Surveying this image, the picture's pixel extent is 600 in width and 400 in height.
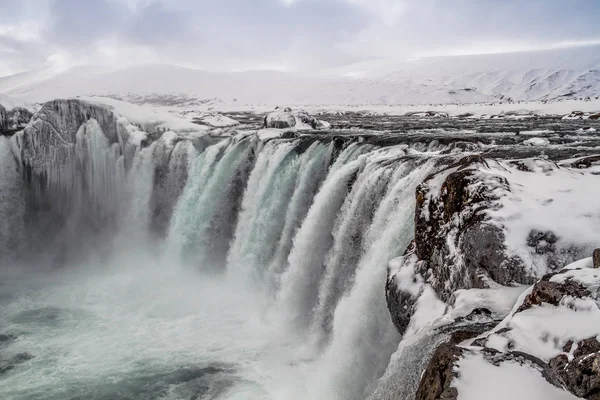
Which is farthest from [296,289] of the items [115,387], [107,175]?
[107,175]

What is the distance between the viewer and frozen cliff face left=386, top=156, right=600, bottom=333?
5.32 m

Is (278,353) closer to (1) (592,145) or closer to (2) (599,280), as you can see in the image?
(2) (599,280)

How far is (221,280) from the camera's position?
14.9 metres

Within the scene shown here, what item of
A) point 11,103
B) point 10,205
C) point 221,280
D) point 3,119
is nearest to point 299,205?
point 221,280

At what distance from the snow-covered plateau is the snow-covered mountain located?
298 feet

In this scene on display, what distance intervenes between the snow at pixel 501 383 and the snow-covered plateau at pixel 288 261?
15 millimetres

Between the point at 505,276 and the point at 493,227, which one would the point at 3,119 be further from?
the point at 505,276

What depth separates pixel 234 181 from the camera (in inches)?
622

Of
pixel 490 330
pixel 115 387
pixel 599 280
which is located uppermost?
pixel 599 280

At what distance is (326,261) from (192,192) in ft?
25.1

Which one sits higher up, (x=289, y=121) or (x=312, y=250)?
(x=289, y=121)

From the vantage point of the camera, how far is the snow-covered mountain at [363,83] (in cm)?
11706

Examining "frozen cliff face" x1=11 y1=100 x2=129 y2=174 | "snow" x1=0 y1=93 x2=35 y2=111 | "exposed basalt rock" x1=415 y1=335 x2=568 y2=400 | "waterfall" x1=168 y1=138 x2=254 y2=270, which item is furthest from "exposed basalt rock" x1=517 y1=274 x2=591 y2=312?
"snow" x1=0 y1=93 x2=35 y2=111

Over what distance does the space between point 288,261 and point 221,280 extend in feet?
12.8
